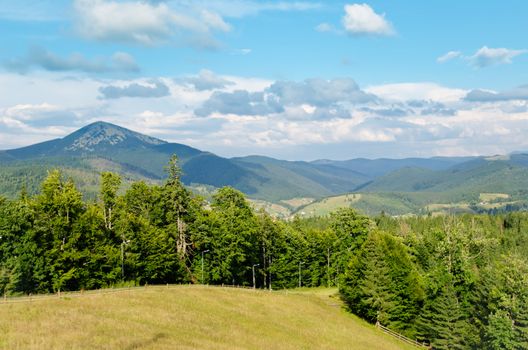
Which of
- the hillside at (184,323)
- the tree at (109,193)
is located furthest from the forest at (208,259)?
the hillside at (184,323)

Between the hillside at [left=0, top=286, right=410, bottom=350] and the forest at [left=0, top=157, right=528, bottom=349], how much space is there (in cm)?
855

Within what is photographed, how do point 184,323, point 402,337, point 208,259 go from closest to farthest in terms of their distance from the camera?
point 184,323
point 402,337
point 208,259

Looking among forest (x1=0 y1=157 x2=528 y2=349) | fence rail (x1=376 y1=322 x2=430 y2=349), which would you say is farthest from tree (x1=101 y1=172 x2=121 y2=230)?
fence rail (x1=376 y1=322 x2=430 y2=349)

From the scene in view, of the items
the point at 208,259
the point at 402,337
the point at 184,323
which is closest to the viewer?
the point at 184,323

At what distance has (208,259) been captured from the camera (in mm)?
91500

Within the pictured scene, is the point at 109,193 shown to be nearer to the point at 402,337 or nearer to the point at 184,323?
the point at 184,323

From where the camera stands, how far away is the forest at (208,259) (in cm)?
6694

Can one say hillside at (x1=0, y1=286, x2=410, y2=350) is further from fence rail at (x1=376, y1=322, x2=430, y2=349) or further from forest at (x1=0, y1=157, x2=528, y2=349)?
forest at (x1=0, y1=157, x2=528, y2=349)

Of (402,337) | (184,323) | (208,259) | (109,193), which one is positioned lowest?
(402,337)

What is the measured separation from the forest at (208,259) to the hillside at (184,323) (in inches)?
336

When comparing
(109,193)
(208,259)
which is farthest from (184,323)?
(208,259)

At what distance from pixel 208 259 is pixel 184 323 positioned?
134ft

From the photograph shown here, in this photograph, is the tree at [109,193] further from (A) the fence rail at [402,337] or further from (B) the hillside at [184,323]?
(A) the fence rail at [402,337]

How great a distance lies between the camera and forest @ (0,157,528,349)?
220 feet
